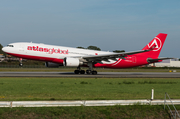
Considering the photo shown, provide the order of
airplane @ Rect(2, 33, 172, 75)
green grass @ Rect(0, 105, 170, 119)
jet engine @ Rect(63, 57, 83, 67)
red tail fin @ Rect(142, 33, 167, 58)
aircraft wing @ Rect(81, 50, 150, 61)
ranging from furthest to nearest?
1. red tail fin @ Rect(142, 33, 167, 58)
2. aircraft wing @ Rect(81, 50, 150, 61)
3. airplane @ Rect(2, 33, 172, 75)
4. jet engine @ Rect(63, 57, 83, 67)
5. green grass @ Rect(0, 105, 170, 119)

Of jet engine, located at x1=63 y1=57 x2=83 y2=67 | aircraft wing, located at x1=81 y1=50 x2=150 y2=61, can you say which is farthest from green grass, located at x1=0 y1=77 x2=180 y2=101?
aircraft wing, located at x1=81 y1=50 x2=150 y2=61

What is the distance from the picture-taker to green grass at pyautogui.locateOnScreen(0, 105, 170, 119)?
10945 mm

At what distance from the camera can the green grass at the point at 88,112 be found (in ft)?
35.9

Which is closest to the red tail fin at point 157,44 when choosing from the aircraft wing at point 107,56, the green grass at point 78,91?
the aircraft wing at point 107,56

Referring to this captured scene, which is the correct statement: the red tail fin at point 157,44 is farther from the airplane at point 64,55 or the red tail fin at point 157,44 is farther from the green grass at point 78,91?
the green grass at point 78,91

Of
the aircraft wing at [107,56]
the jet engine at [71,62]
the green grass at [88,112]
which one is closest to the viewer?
the green grass at [88,112]

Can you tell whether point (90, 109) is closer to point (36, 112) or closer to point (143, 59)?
point (36, 112)

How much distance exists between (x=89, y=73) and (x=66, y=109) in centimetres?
2940

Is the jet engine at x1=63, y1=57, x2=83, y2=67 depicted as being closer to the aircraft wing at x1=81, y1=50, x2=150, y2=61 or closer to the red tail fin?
the aircraft wing at x1=81, y1=50, x2=150, y2=61

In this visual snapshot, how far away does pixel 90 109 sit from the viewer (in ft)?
38.1

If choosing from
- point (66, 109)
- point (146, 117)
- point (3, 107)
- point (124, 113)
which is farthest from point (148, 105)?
point (3, 107)

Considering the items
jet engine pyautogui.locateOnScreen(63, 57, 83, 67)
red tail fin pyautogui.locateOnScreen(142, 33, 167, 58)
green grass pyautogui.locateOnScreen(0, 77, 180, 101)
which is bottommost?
green grass pyautogui.locateOnScreen(0, 77, 180, 101)

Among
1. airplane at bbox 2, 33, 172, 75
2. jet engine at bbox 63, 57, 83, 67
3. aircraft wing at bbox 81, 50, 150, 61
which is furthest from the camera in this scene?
aircraft wing at bbox 81, 50, 150, 61

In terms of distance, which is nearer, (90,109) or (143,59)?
(90,109)
